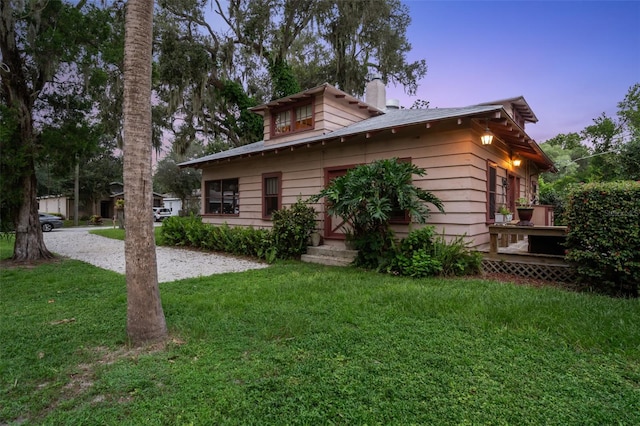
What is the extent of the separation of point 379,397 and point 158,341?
2049mm

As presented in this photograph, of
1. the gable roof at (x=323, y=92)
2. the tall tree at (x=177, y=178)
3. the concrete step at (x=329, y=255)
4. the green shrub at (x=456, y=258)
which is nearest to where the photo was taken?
the green shrub at (x=456, y=258)

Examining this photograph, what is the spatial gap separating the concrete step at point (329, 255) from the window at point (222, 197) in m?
3.96

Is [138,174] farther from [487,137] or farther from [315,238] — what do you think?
[487,137]

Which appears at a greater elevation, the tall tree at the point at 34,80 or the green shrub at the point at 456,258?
the tall tree at the point at 34,80

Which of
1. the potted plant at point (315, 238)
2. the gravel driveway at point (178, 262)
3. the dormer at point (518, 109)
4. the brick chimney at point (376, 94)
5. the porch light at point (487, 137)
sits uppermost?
the brick chimney at point (376, 94)

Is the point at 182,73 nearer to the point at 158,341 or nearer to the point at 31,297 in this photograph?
the point at 31,297

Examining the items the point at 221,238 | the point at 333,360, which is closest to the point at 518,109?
the point at 221,238

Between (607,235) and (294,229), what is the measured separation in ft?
18.5

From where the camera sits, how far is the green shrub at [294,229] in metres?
7.75

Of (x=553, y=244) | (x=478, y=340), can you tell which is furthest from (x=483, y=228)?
(x=478, y=340)

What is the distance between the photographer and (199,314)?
372 centimetres

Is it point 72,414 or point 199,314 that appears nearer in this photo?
point 72,414

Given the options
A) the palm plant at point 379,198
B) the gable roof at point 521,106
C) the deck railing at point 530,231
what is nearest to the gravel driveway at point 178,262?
the palm plant at point 379,198

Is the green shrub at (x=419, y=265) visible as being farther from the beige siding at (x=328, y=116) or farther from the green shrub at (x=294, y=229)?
the beige siding at (x=328, y=116)
